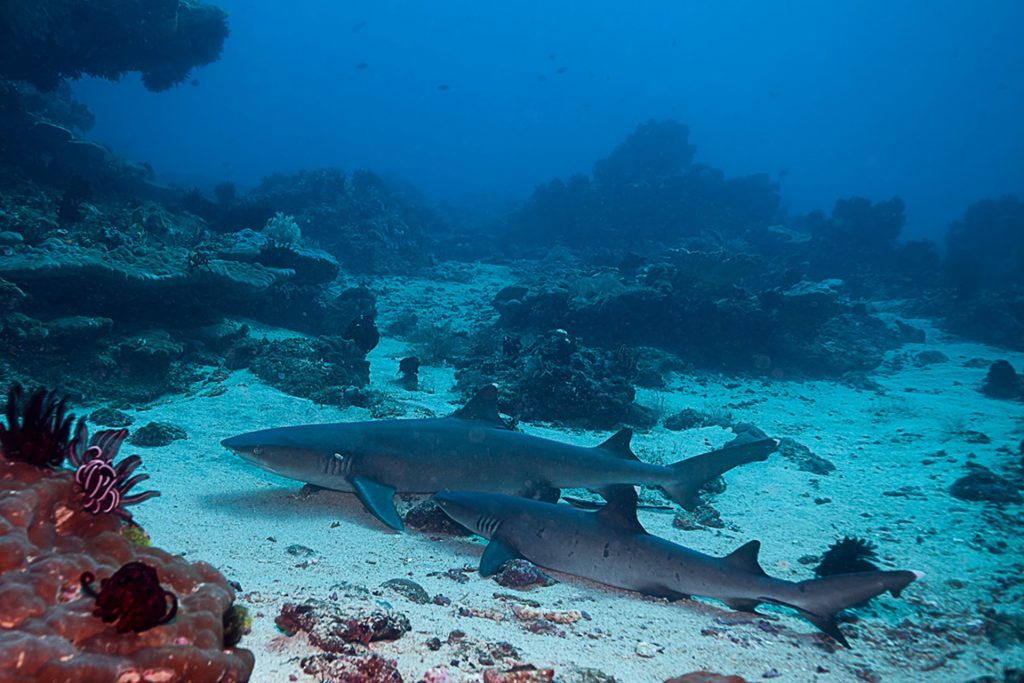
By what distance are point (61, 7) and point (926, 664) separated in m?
27.3

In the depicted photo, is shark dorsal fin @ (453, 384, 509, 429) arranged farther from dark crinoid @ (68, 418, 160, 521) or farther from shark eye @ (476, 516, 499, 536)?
dark crinoid @ (68, 418, 160, 521)

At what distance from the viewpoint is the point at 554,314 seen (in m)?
16.7

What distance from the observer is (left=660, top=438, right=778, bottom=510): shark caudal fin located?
21.7 ft

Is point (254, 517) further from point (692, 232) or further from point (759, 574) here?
point (692, 232)

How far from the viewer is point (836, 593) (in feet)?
13.8

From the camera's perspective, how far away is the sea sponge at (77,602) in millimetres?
1895

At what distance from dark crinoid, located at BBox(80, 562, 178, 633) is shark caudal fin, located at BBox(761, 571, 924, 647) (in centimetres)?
450

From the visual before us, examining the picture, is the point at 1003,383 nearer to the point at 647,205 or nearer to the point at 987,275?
the point at 647,205

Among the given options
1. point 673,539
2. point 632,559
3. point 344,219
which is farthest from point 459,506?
point 344,219

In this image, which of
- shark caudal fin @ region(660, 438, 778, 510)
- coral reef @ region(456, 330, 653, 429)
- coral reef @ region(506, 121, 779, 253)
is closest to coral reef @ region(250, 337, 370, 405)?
coral reef @ region(456, 330, 653, 429)

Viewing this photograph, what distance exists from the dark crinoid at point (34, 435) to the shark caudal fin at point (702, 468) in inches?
235

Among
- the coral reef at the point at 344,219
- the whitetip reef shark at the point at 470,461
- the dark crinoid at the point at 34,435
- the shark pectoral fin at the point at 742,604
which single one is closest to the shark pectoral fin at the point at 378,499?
the whitetip reef shark at the point at 470,461

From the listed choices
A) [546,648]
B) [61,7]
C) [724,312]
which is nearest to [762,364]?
[724,312]

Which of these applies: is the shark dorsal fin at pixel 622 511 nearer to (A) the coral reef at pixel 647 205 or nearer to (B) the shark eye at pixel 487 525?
(B) the shark eye at pixel 487 525
